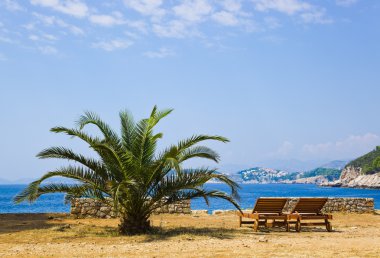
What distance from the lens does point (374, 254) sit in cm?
931

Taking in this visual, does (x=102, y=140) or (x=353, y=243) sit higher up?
(x=102, y=140)

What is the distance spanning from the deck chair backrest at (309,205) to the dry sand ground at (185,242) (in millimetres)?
584

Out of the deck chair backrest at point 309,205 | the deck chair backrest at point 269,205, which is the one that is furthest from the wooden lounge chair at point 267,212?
the deck chair backrest at point 309,205

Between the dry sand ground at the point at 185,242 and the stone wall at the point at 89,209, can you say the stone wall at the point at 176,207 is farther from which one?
the dry sand ground at the point at 185,242

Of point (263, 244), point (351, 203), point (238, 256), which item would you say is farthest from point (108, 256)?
point (351, 203)

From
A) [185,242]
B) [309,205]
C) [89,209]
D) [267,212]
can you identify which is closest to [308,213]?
[309,205]

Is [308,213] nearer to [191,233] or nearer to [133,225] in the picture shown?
[191,233]

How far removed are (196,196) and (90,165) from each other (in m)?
2.86

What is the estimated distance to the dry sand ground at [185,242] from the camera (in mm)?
9625

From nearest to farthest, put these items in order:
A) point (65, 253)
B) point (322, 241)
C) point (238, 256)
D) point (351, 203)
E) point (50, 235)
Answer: point (238, 256) < point (65, 253) < point (322, 241) < point (50, 235) < point (351, 203)

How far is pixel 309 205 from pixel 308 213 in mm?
316

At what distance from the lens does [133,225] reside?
43.1 ft

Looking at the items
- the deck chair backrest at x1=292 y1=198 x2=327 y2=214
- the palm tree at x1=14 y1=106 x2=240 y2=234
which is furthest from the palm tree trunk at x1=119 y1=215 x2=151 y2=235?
the deck chair backrest at x1=292 y1=198 x2=327 y2=214

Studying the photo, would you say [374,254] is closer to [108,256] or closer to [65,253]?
[108,256]
